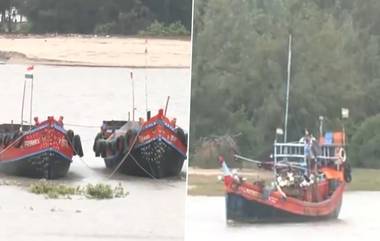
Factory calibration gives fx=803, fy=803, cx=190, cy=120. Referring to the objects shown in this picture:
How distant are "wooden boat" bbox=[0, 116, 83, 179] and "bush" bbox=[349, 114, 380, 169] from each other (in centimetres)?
170

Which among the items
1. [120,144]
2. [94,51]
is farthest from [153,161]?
[94,51]

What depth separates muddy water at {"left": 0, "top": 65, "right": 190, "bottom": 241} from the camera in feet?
16.1

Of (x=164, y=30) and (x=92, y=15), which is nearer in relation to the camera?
(x=164, y=30)

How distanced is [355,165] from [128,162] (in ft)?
4.63

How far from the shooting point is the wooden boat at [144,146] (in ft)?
16.4

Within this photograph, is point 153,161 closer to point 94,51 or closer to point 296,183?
point 94,51

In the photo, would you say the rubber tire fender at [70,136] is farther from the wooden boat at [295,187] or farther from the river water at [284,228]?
the wooden boat at [295,187]

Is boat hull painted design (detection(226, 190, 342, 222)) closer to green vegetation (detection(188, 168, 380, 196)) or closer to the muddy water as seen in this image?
green vegetation (detection(188, 168, 380, 196))

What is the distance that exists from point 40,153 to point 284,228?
62.4 inches

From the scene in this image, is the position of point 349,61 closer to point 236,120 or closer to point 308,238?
point 236,120

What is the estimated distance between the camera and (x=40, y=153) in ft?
16.4

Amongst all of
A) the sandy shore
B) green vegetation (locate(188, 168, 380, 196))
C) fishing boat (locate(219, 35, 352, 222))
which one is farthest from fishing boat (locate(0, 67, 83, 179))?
fishing boat (locate(219, 35, 352, 222))

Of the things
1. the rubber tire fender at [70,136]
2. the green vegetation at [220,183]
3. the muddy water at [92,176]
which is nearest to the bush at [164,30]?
the muddy water at [92,176]

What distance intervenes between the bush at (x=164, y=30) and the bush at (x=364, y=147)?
124 cm
